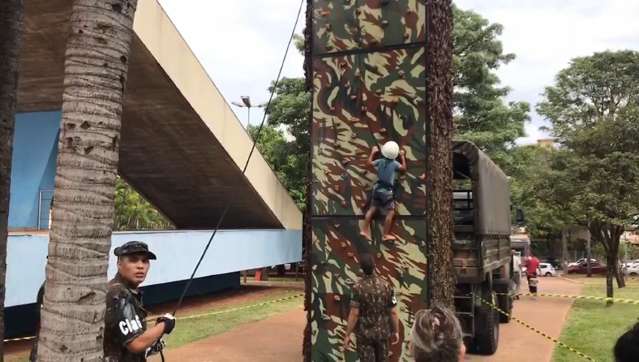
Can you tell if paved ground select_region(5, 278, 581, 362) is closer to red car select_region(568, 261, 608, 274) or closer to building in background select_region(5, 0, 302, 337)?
building in background select_region(5, 0, 302, 337)

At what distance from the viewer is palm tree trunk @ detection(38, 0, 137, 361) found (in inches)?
110

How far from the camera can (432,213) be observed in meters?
7.03

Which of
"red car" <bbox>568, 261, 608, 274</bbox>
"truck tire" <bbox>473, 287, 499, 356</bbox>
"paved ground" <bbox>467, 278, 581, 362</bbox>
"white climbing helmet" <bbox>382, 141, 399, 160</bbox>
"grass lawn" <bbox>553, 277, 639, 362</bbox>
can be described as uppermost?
"white climbing helmet" <bbox>382, 141, 399, 160</bbox>

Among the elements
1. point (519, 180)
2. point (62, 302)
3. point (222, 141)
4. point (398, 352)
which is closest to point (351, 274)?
point (398, 352)

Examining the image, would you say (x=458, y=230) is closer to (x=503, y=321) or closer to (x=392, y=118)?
(x=392, y=118)

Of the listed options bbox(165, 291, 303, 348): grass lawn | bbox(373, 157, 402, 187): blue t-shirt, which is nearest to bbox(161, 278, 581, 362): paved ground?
bbox(165, 291, 303, 348): grass lawn

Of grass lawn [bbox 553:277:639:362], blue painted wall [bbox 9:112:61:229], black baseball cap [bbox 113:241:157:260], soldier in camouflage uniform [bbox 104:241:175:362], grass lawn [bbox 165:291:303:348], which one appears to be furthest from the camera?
blue painted wall [bbox 9:112:61:229]

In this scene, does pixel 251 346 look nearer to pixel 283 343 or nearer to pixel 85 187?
pixel 283 343

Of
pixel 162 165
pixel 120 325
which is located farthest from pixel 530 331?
pixel 162 165

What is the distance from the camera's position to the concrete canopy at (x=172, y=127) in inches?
Result: 477

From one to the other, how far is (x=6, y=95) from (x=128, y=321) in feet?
6.42

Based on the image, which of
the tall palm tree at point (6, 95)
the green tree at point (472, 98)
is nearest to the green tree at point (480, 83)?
the green tree at point (472, 98)

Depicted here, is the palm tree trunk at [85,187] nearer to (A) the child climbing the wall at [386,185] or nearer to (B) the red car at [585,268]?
(A) the child climbing the wall at [386,185]

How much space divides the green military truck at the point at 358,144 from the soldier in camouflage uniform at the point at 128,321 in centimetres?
404
